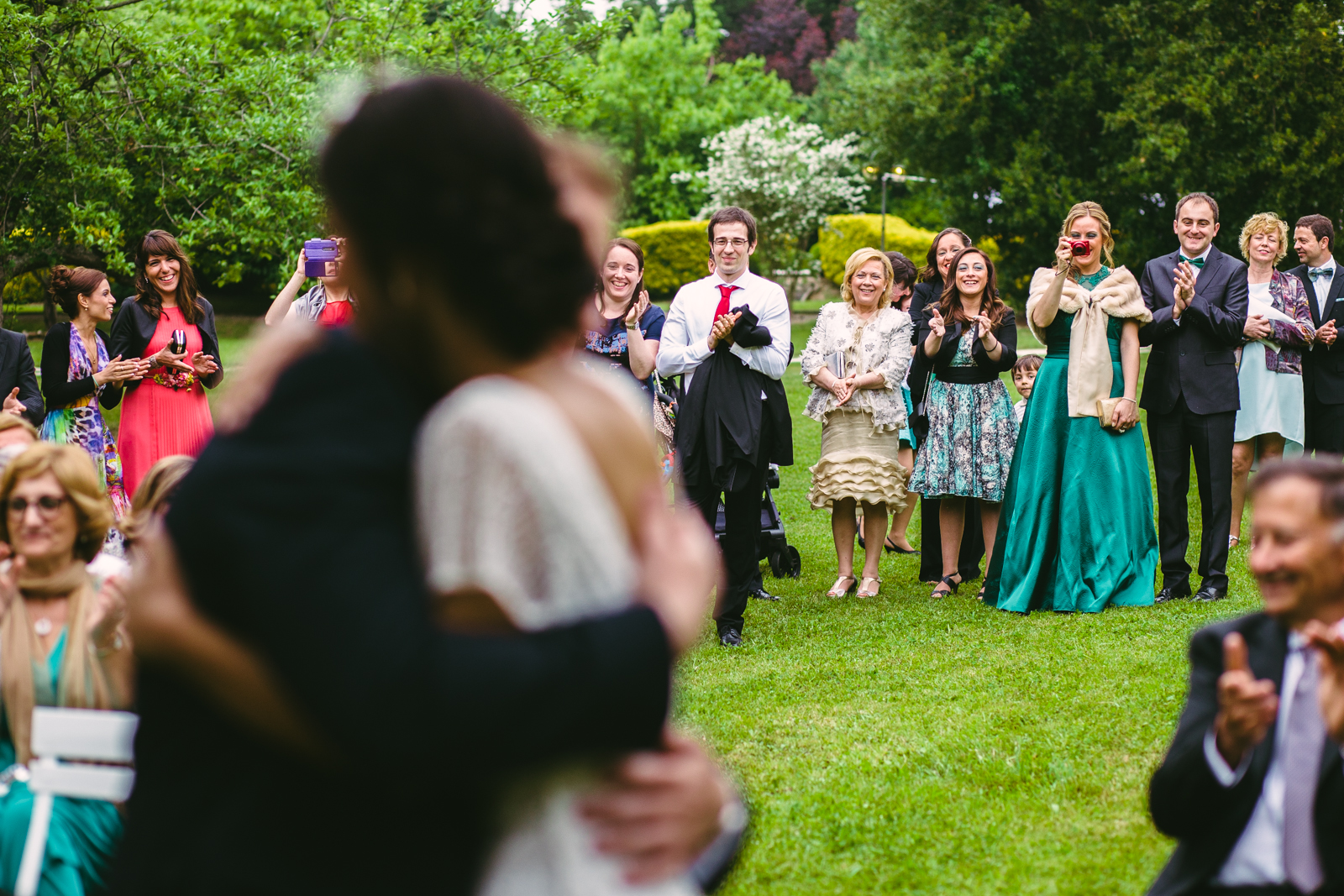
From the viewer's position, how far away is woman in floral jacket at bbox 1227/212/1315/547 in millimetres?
9094

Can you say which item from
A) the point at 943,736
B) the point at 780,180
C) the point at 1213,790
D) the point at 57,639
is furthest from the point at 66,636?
the point at 780,180

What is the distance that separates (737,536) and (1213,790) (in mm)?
4586

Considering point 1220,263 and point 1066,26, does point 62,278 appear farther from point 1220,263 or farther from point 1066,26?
point 1066,26

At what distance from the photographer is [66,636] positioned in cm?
317

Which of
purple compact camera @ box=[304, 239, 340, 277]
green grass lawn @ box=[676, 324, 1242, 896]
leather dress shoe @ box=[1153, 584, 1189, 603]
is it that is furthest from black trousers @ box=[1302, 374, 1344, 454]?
purple compact camera @ box=[304, 239, 340, 277]

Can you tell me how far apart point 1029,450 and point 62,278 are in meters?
6.36

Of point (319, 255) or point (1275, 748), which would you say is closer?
point (1275, 748)

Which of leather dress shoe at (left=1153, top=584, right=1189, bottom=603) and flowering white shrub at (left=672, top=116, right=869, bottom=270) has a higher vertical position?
flowering white shrub at (left=672, top=116, right=869, bottom=270)

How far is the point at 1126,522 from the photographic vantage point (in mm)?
7574

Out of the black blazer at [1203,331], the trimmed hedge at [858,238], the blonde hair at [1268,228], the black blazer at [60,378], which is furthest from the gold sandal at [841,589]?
the trimmed hedge at [858,238]

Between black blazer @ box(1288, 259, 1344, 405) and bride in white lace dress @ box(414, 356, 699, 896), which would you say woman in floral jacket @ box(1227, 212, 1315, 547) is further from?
bride in white lace dress @ box(414, 356, 699, 896)

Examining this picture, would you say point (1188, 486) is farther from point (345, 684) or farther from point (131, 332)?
point (345, 684)

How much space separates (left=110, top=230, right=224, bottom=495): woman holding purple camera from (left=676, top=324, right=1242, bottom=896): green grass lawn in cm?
370

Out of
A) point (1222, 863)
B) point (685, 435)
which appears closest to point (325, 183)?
point (1222, 863)
